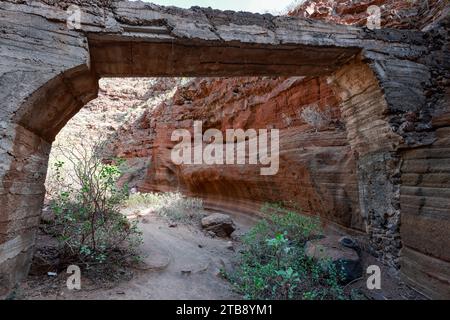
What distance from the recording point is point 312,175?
6055 millimetres

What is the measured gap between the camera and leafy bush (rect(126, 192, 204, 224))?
864cm

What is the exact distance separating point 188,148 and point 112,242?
808 centimetres

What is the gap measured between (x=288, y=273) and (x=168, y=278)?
1981mm

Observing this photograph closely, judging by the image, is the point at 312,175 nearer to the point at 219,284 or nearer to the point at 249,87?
the point at 219,284

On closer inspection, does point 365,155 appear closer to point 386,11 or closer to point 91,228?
point 386,11
